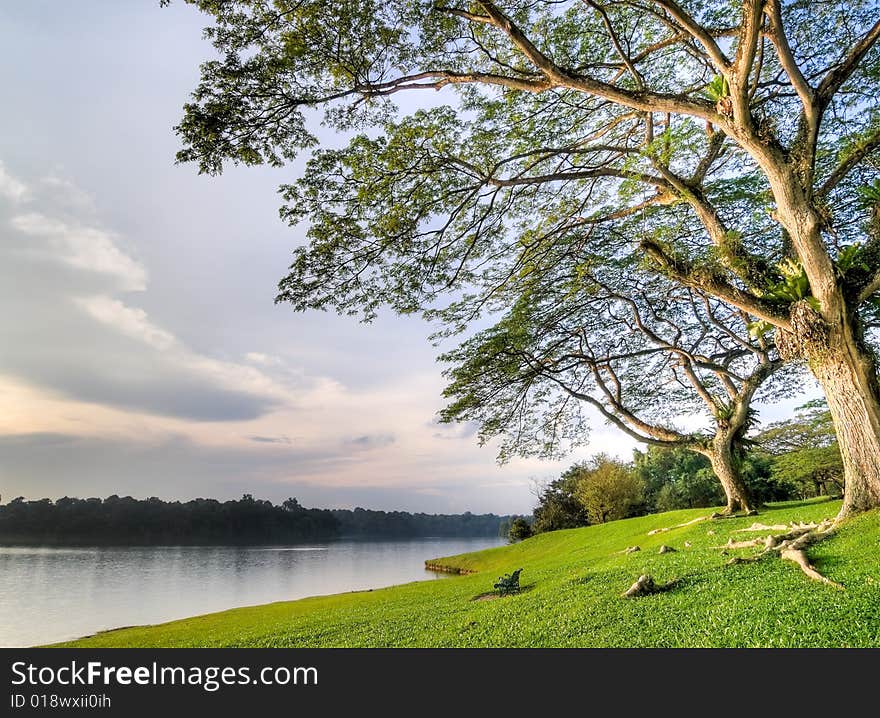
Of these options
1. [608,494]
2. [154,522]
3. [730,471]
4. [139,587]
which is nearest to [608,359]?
[730,471]

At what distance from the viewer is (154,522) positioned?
91.5 metres

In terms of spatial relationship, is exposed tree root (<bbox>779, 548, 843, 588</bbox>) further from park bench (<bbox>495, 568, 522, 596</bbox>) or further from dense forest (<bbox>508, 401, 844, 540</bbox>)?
dense forest (<bbox>508, 401, 844, 540</bbox>)

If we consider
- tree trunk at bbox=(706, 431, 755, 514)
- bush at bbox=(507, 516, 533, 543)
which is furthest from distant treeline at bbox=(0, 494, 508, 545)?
tree trunk at bbox=(706, 431, 755, 514)

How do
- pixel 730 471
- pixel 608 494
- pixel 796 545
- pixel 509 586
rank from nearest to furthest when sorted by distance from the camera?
pixel 796 545
pixel 509 586
pixel 730 471
pixel 608 494

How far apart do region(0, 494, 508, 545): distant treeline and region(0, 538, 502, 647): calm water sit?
4062 cm

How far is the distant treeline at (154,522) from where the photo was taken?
86.6 meters

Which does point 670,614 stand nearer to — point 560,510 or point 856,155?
point 856,155

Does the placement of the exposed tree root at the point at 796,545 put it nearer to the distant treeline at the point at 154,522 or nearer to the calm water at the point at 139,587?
the calm water at the point at 139,587

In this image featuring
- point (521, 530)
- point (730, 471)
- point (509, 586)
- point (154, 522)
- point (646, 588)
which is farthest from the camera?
point (154, 522)

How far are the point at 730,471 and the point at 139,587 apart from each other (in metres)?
32.7

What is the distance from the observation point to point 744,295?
8.98 metres

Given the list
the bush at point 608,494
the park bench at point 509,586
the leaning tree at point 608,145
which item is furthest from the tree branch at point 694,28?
the bush at point 608,494

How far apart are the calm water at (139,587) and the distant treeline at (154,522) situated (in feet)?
133
